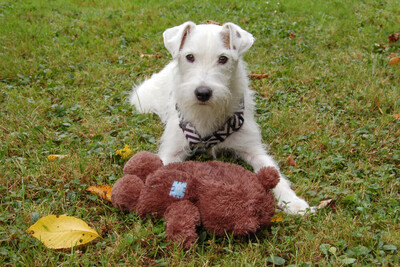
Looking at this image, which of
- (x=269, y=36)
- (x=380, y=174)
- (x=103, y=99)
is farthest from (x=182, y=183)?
(x=269, y=36)

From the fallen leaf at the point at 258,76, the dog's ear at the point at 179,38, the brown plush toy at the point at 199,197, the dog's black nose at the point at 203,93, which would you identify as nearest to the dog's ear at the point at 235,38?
the dog's ear at the point at 179,38

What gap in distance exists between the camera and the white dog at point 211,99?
11.3 ft

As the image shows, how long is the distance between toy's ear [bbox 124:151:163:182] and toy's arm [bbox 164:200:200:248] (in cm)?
55

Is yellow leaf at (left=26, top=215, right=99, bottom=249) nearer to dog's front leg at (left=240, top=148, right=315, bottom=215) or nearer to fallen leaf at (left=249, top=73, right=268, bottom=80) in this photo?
dog's front leg at (left=240, top=148, right=315, bottom=215)

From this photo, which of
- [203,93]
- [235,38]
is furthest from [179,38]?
[203,93]

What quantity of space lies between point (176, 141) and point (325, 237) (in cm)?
196

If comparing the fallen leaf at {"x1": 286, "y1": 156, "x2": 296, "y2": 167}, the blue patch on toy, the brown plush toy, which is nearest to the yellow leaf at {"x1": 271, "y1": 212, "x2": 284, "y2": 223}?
the brown plush toy

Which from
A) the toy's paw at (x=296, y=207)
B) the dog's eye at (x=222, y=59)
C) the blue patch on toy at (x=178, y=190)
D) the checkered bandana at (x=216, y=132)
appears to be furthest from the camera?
the checkered bandana at (x=216, y=132)

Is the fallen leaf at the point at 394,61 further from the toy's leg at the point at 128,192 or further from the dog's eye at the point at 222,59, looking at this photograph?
the toy's leg at the point at 128,192

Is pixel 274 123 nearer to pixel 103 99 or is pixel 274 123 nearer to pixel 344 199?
pixel 344 199

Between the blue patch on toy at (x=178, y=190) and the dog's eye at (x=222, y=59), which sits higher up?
the dog's eye at (x=222, y=59)

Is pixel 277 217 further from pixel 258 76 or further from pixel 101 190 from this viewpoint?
pixel 258 76

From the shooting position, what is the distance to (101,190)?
3.20 metres

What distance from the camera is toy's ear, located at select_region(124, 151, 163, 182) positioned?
3.05m
